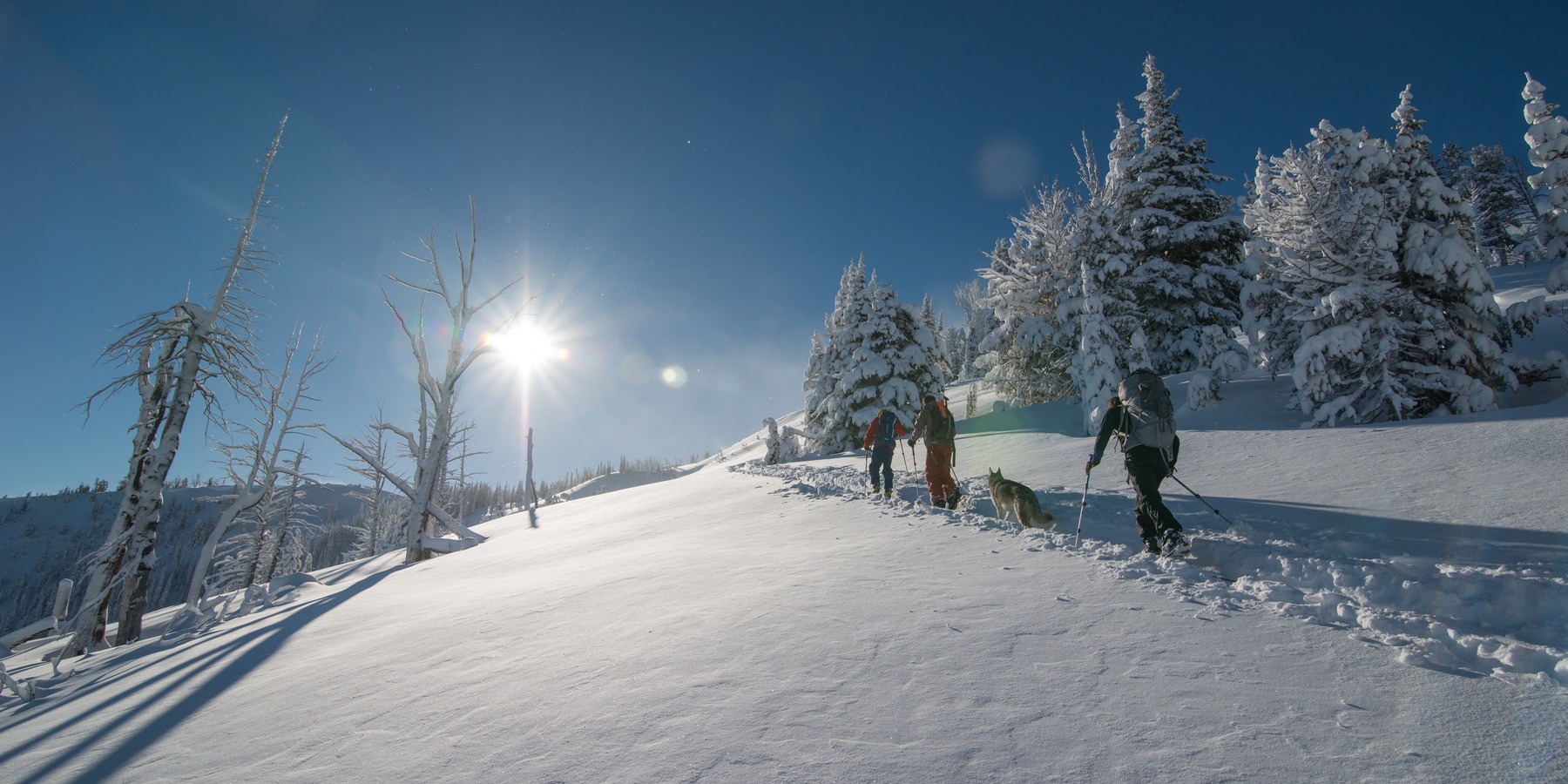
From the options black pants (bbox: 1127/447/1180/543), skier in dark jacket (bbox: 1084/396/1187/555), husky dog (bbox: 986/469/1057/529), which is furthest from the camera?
husky dog (bbox: 986/469/1057/529)

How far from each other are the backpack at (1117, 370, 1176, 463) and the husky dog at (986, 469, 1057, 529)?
146cm

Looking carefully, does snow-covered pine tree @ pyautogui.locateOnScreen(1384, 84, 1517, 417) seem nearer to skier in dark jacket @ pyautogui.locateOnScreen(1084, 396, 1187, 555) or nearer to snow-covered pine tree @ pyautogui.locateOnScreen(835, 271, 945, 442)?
skier in dark jacket @ pyautogui.locateOnScreen(1084, 396, 1187, 555)

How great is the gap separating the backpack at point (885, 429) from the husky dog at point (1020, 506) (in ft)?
9.71

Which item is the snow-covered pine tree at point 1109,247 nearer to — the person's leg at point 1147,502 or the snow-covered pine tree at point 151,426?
the person's leg at point 1147,502

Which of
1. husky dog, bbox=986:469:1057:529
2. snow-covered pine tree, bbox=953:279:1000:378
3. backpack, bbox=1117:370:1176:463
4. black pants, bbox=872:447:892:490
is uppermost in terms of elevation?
snow-covered pine tree, bbox=953:279:1000:378

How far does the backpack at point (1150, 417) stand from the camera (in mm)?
5859

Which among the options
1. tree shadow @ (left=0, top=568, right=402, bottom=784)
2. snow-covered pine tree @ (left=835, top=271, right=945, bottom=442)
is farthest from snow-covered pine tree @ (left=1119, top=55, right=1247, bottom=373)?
tree shadow @ (left=0, top=568, right=402, bottom=784)

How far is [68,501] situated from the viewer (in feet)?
324

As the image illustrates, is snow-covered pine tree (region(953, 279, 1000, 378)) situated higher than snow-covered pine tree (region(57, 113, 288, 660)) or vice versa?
snow-covered pine tree (region(953, 279, 1000, 378))

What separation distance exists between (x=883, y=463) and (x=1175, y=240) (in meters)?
12.9

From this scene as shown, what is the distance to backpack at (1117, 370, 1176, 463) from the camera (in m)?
5.86

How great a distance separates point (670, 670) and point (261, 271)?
1188 centimetres

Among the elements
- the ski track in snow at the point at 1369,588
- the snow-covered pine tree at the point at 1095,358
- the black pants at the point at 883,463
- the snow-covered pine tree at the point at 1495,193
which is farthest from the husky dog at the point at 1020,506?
the snow-covered pine tree at the point at 1495,193

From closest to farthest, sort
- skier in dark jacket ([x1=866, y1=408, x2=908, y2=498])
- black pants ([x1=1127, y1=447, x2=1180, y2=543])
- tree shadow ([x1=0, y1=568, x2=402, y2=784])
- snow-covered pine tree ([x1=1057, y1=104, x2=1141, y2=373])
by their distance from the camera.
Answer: tree shadow ([x1=0, y1=568, x2=402, y2=784]), black pants ([x1=1127, y1=447, x2=1180, y2=543]), skier in dark jacket ([x1=866, y1=408, x2=908, y2=498]), snow-covered pine tree ([x1=1057, y1=104, x2=1141, y2=373])
